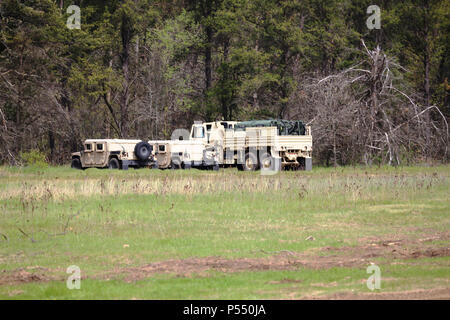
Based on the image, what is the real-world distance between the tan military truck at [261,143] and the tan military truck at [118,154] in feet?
11.3

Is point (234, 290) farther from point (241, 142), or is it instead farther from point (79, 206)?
point (241, 142)

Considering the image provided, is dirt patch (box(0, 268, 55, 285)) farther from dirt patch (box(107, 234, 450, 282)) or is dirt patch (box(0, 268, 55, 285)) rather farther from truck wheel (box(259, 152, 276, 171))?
truck wheel (box(259, 152, 276, 171))

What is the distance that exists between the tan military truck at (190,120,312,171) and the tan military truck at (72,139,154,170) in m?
3.45

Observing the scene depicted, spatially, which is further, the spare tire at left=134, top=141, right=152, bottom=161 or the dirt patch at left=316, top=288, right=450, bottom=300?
the spare tire at left=134, top=141, right=152, bottom=161

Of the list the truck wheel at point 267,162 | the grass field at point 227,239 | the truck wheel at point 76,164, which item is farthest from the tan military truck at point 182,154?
the grass field at point 227,239

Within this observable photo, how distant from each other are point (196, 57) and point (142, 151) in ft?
67.9

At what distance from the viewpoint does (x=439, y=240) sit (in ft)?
49.7

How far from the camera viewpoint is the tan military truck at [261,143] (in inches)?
1452

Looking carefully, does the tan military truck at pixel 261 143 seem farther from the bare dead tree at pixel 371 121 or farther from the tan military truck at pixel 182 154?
the bare dead tree at pixel 371 121

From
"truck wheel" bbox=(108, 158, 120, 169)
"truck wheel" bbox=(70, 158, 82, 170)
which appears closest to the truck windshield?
"truck wheel" bbox=(108, 158, 120, 169)

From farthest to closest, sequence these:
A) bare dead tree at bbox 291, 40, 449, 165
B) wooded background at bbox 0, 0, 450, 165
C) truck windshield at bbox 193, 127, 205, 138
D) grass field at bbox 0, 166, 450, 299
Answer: wooded background at bbox 0, 0, 450, 165 < truck windshield at bbox 193, 127, 205, 138 < bare dead tree at bbox 291, 40, 449, 165 < grass field at bbox 0, 166, 450, 299

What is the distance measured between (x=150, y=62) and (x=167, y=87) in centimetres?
232

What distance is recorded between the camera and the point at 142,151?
3994 centimetres

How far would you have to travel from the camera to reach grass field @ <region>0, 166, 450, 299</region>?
36.2 ft
